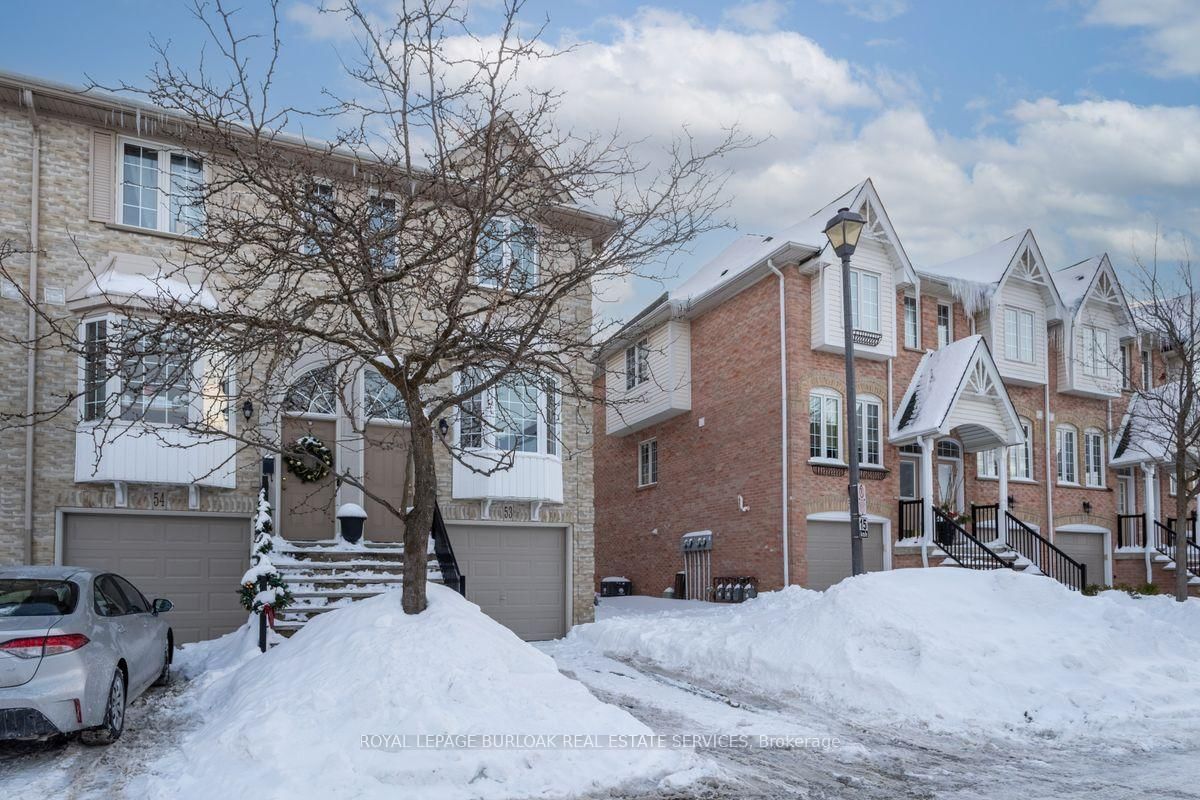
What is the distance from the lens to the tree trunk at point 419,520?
900cm

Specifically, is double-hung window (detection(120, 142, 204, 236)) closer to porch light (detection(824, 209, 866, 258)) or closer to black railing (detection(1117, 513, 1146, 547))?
porch light (detection(824, 209, 866, 258))

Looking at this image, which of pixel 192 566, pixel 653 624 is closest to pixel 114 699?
pixel 192 566

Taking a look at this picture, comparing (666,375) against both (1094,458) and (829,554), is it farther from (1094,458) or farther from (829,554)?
(1094,458)

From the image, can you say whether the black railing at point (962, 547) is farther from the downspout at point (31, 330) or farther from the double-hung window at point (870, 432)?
the downspout at point (31, 330)

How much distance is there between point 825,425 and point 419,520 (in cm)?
1275

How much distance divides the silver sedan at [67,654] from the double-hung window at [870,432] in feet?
50.9

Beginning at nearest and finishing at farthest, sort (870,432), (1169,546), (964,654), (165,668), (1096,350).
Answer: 1. (165,668)
2. (964,654)
3. (870,432)
4. (1096,350)
5. (1169,546)

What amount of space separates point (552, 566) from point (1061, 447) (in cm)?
1532

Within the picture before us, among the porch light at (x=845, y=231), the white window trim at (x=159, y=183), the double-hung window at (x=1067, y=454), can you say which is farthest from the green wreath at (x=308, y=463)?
the double-hung window at (x=1067, y=454)

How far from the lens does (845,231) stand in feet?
42.3

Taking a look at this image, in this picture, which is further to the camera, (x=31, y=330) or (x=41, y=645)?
(x=31, y=330)

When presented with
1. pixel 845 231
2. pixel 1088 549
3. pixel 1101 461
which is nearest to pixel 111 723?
pixel 845 231

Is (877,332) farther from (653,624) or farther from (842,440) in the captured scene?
(653,624)

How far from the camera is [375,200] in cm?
916
